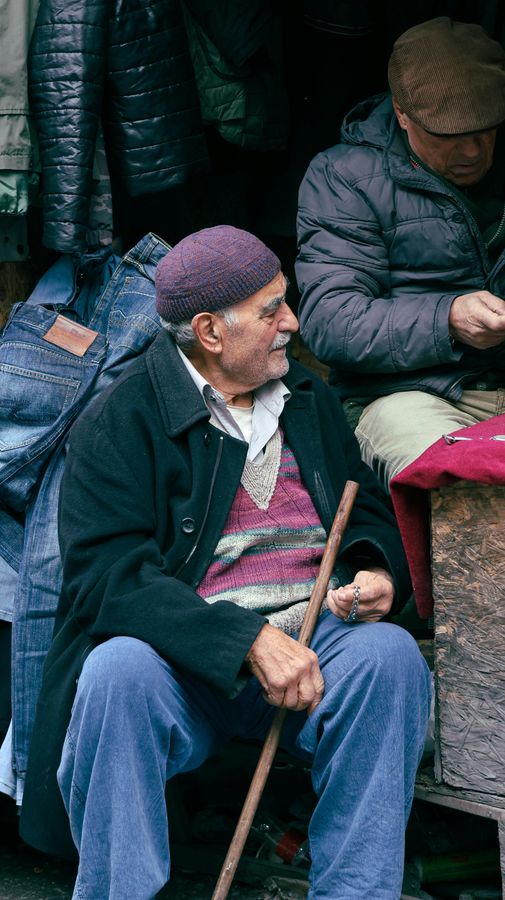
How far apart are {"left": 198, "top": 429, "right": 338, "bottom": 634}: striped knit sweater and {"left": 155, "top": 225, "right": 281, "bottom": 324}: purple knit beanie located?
0.37m

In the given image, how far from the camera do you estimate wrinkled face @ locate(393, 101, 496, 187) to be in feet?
10.9

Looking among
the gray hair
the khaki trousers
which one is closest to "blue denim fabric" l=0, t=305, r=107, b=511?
the gray hair

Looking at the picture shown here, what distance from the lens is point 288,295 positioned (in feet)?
14.7

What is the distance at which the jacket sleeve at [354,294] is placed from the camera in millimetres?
3232

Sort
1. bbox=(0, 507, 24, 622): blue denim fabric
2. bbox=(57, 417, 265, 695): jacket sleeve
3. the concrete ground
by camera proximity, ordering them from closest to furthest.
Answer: bbox=(57, 417, 265, 695): jacket sleeve, the concrete ground, bbox=(0, 507, 24, 622): blue denim fabric

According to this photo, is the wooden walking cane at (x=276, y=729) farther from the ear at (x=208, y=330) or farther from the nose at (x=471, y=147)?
the nose at (x=471, y=147)

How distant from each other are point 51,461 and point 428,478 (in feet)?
3.68

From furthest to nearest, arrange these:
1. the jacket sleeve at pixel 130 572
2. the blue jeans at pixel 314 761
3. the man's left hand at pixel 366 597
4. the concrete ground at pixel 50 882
Answer: the concrete ground at pixel 50 882
the man's left hand at pixel 366 597
the jacket sleeve at pixel 130 572
the blue jeans at pixel 314 761

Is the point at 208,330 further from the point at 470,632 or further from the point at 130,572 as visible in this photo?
the point at 470,632

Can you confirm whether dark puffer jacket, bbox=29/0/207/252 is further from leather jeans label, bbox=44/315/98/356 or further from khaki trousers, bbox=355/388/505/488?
khaki trousers, bbox=355/388/505/488

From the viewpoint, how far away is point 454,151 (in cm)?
335

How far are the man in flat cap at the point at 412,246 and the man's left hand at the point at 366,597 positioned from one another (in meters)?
0.52

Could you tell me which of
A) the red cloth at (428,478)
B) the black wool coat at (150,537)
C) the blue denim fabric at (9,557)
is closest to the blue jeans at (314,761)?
the black wool coat at (150,537)

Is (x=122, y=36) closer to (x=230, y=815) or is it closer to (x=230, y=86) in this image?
(x=230, y=86)
